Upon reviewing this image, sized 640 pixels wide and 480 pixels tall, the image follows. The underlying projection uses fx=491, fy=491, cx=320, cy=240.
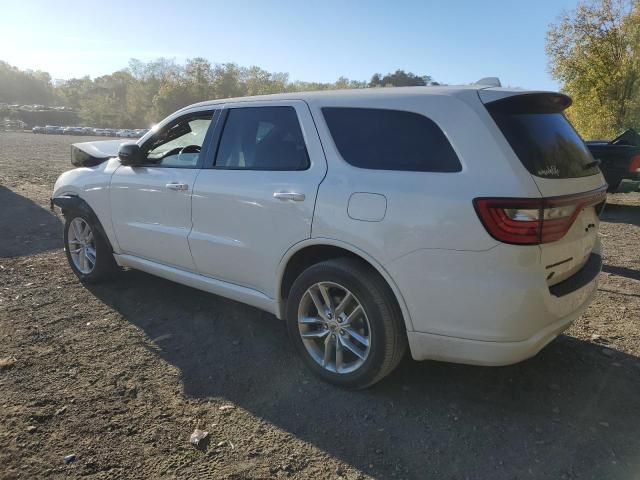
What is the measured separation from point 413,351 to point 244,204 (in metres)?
1.48

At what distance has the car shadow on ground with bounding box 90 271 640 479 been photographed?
2475mm

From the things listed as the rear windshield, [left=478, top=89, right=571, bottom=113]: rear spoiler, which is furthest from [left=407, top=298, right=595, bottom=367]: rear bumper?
[left=478, top=89, right=571, bottom=113]: rear spoiler

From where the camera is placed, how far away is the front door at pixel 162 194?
3848 millimetres

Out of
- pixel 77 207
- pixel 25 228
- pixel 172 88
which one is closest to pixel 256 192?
pixel 77 207

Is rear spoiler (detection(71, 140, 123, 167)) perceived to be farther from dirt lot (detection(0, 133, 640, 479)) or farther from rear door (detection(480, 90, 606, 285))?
rear door (detection(480, 90, 606, 285))

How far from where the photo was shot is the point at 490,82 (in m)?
3.12

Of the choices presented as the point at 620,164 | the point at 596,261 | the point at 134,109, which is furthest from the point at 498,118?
the point at 134,109

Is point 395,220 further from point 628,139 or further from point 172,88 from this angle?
point 172,88

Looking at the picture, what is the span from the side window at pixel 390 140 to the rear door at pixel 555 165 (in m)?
0.34

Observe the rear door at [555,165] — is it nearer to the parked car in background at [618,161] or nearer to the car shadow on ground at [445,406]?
the car shadow on ground at [445,406]

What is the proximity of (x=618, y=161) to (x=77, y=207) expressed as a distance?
405 inches

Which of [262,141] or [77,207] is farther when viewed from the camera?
[77,207]

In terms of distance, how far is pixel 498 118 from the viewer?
102 inches

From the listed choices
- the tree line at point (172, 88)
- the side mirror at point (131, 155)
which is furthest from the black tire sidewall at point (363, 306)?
the tree line at point (172, 88)
